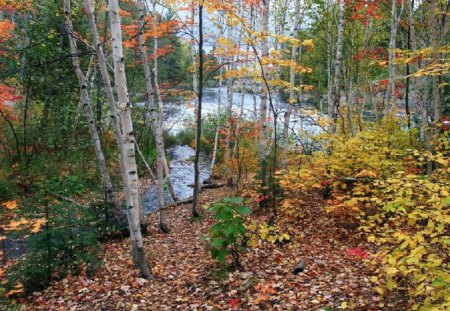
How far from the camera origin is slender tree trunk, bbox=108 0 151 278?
4.94 m

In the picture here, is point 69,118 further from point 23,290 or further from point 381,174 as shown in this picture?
point 381,174

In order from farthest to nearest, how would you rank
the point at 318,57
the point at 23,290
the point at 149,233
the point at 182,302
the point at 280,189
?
the point at 318,57 < the point at 149,233 < the point at 280,189 < the point at 23,290 < the point at 182,302

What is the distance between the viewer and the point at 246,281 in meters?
4.98

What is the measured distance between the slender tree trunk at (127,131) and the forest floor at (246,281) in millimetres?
558

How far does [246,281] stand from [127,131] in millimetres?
2986

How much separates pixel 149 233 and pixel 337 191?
470cm

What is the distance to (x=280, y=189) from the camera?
307 inches

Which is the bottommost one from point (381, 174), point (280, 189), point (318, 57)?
point (280, 189)

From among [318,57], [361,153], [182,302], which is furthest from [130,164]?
[318,57]

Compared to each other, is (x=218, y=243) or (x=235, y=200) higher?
(x=235, y=200)

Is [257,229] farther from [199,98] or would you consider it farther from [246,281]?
[199,98]

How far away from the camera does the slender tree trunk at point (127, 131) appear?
16.2 ft

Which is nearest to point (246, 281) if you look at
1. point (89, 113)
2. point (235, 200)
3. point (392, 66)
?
point (235, 200)

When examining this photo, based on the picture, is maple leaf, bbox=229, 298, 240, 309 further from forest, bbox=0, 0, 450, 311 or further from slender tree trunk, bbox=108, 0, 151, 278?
slender tree trunk, bbox=108, 0, 151, 278
